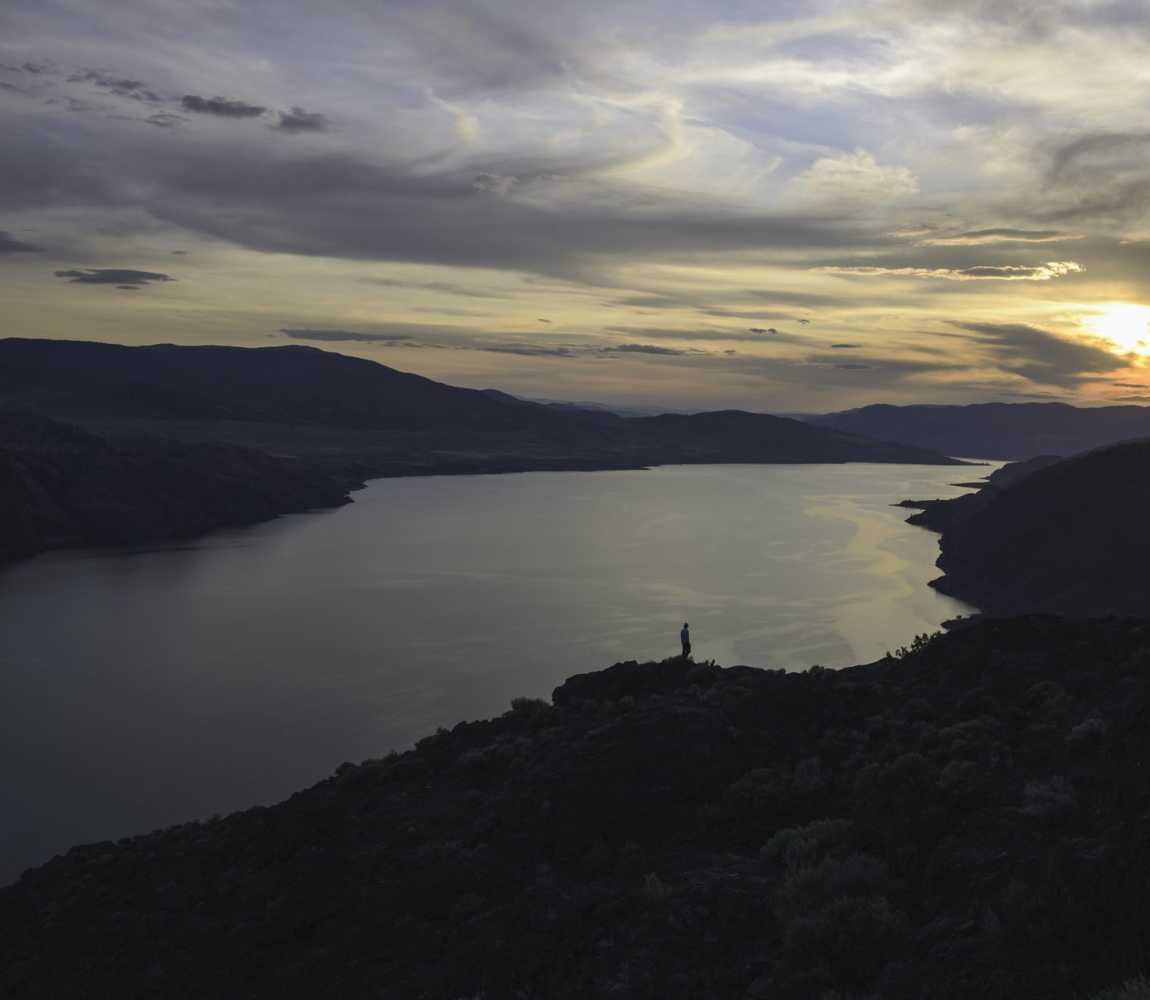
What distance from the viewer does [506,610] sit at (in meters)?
78.3

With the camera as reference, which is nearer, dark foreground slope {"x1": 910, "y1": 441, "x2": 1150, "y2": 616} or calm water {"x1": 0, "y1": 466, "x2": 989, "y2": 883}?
calm water {"x1": 0, "y1": 466, "x2": 989, "y2": 883}

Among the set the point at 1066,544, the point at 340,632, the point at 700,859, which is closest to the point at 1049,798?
the point at 700,859

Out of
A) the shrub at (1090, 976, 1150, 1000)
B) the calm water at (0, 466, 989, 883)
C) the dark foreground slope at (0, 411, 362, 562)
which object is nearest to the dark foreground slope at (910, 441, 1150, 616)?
the calm water at (0, 466, 989, 883)

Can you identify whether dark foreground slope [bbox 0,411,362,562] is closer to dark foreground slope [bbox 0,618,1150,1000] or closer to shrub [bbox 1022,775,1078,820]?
dark foreground slope [bbox 0,618,1150,1000]

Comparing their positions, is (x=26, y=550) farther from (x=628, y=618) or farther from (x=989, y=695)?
(x=989, y=695)

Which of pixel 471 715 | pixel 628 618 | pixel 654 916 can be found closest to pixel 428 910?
pixel 654 916

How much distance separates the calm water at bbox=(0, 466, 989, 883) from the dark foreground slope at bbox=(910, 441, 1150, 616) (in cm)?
494

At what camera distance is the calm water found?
136 ft

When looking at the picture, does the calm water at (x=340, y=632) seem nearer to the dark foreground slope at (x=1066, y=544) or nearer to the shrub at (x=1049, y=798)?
the dark foreground slope at (x=1066, y=544)

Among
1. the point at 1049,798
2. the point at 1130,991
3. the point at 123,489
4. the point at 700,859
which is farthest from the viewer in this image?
the point at 123,489

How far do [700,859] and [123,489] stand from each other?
449 ft

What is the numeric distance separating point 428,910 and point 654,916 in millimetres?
4849

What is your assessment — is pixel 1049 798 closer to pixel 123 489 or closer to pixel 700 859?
pixel 700 859

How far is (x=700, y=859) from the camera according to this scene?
15078 mm
